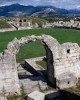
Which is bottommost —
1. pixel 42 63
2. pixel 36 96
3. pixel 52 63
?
pixel 36 96

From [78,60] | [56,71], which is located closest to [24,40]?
[56,71]

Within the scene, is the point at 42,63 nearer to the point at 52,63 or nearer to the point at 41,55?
the point at 41,55

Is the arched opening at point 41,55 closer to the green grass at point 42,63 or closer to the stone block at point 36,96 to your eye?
the green grass at point 42,63

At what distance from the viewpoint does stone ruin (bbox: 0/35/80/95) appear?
857 inches

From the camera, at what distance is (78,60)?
25.0 m

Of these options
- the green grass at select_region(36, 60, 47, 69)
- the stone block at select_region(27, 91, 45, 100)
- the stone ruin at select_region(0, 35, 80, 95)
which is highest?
the stone ruin at select_region(0, 35, 80, 95)

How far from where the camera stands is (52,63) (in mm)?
23547

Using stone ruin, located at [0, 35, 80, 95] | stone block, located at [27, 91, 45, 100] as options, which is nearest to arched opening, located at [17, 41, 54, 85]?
stone ruin, located at [0, 35, 80, 95]

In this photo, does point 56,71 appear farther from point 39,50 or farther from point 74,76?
point 39,50

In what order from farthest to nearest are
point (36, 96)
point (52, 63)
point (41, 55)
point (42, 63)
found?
point (41, 55), point (42, 63), point (52, 63), point (36, 96)

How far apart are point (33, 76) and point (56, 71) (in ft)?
9.97

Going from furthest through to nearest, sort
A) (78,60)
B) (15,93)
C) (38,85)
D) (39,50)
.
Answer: (39,50) → (78,60) → (38,85) → (15,93)

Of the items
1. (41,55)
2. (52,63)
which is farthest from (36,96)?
(41,55)

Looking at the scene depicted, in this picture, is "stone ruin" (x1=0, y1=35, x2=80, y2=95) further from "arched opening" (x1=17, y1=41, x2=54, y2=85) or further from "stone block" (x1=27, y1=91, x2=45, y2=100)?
"stone block" (x1=27, y1=91, x2=45, y2=100)
